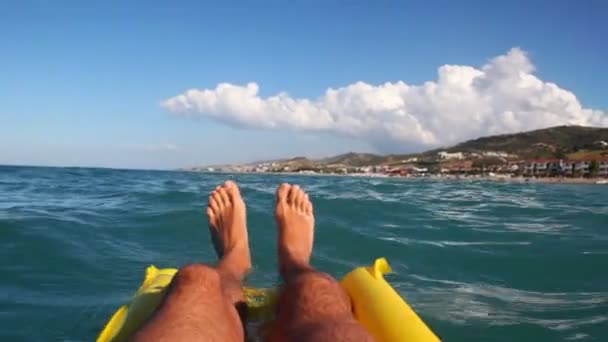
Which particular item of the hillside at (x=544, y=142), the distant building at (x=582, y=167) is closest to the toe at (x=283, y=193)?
the distant building at (x=582, y=167)

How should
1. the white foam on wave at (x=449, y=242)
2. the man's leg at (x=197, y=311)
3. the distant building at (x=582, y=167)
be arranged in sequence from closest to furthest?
the man's leg at (x=197, y=311) < the white foam on wave at (x=449, y=242) < the distant building at (x=582, y=167)

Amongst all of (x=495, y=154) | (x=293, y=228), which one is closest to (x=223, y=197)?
(x=293, y=228)

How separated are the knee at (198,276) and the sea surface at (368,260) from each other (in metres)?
0.77

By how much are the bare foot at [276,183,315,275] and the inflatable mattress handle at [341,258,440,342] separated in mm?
354

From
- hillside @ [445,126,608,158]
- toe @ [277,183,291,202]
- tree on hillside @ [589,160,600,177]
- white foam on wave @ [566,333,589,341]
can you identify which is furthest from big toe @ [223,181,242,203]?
hillside @ [445,126,608,158]

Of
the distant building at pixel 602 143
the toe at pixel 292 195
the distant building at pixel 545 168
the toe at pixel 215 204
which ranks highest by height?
the distant building at pixel 602 143

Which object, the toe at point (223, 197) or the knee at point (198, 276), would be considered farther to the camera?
the toe at point (223, 197)

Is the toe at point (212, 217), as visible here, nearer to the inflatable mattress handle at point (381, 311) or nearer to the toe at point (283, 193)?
the toe at point (283, 193)

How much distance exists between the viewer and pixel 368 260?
3.43 meters

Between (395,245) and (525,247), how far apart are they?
111 cm

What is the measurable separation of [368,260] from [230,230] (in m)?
1.05

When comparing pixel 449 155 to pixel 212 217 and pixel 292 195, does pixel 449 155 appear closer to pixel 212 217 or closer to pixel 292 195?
pixel 292 195

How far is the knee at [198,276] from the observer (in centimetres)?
143

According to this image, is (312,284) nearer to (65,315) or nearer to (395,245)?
(65,315)
